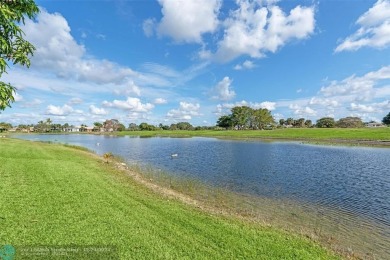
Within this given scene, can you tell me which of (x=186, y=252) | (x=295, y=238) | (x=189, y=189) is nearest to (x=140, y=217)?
(x=186, y=252)

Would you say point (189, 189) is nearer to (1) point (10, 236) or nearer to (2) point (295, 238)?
(2) point (295, 238)

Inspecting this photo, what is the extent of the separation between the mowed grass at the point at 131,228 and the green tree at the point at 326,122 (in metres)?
186

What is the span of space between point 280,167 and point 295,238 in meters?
25.4

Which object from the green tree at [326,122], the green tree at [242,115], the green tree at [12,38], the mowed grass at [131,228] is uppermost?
the green tree at [242,115]

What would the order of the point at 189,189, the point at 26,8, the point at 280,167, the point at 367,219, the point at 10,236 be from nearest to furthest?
the point at 26,8 < the point at 10,236 < the point at 367,219 < the point at 189,189 < the point at 280,167

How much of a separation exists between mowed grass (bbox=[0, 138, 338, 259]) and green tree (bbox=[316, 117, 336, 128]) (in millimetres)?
186486

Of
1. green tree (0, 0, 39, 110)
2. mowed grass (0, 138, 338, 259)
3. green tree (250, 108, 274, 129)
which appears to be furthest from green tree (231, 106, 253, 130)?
green tree (0, 0, 39, 110)

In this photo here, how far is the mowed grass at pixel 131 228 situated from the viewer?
Result: 27.7 ft

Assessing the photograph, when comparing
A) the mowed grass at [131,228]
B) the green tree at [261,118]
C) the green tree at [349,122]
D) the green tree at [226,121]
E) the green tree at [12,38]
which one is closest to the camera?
the green tree at [12,38]

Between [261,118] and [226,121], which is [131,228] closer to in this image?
[261,118]

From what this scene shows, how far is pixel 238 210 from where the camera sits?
15.8 meters

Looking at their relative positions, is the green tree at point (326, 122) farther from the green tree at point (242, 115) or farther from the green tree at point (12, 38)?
the green tree at point (12, 38)

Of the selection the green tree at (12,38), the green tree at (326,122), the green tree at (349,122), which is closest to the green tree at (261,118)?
the green tree at (326,122)

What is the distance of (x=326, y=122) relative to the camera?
178 metres
